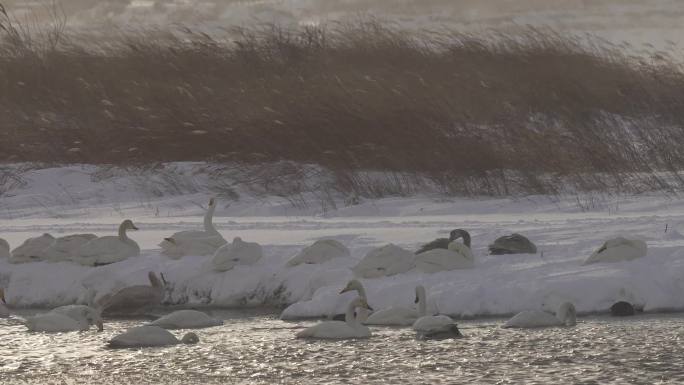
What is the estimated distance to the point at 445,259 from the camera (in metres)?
10.5

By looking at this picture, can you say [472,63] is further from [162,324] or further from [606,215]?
[162,324]

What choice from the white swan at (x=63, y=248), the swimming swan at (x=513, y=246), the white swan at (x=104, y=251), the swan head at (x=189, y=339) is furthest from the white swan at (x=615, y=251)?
the white swan at (x=63, y=248)

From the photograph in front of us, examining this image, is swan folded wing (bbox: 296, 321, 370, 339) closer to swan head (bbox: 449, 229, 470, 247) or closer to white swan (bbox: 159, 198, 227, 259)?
swan head (bbox: 449, 229, 470, 247)

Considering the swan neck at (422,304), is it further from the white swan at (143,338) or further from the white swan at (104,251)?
the white swan at (104,251)

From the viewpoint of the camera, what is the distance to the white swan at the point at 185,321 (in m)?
9.42

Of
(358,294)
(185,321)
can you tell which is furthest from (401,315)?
(185,321)

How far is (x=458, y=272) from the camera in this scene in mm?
10531

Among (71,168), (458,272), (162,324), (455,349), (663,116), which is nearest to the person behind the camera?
(455,349)

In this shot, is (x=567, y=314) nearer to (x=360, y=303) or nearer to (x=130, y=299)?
(x=360, y=303)

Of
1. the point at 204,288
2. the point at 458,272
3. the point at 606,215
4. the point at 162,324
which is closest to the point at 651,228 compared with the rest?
the point at 606,215

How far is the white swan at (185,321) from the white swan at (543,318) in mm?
2177

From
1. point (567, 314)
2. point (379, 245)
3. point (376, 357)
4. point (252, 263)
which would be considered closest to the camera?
point (376, 357)

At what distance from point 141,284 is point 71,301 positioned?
62cm

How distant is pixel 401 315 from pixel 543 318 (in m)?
1.02
